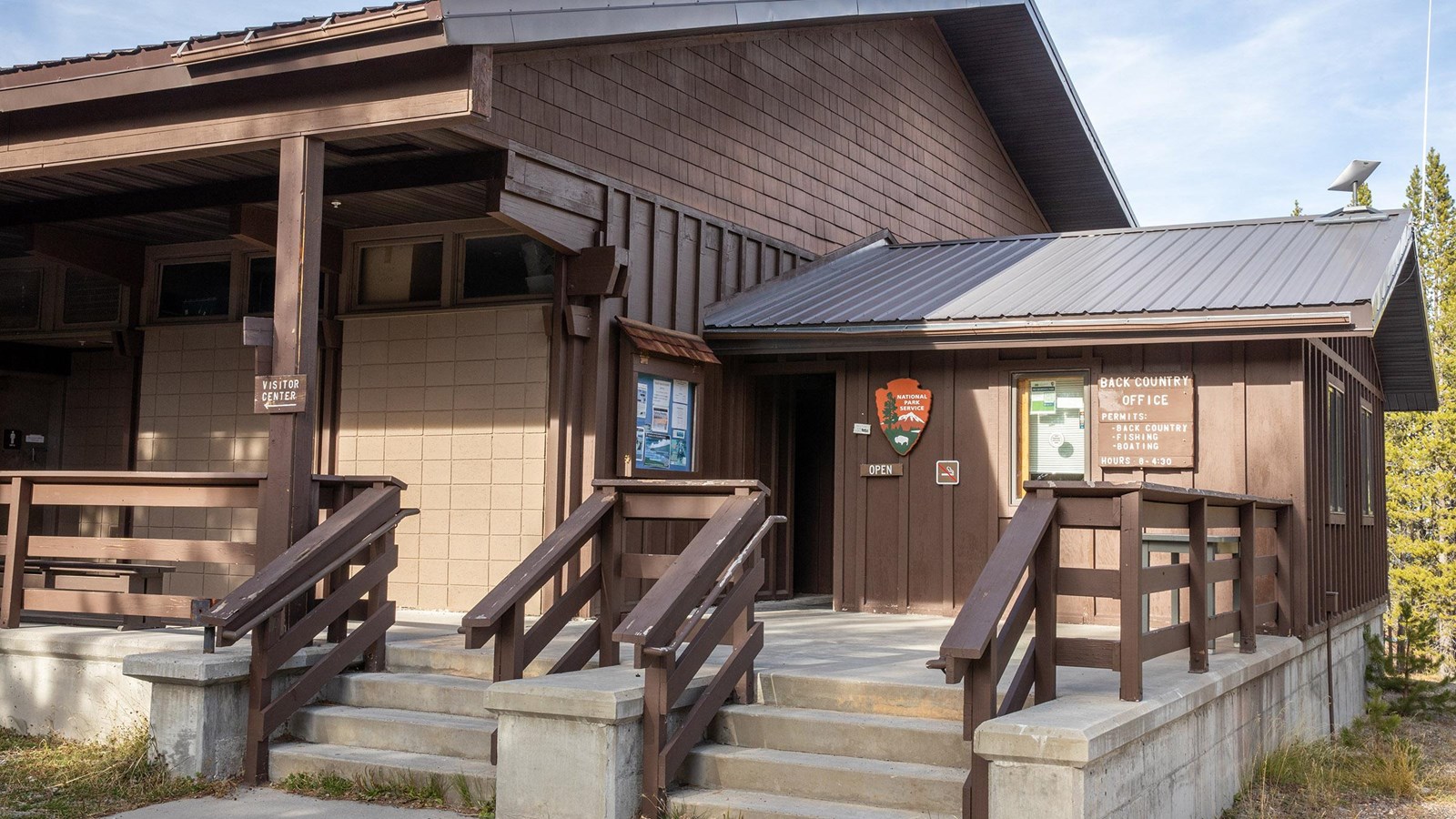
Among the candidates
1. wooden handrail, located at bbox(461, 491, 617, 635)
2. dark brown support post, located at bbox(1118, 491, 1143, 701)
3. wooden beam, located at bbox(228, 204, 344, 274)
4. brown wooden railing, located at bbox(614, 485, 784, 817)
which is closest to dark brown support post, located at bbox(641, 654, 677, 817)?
brown wooden railing, located at bbox(614, 485, 784, 817)

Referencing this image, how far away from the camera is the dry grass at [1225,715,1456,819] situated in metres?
7.21

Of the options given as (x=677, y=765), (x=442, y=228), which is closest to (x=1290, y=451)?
(x=677, y=765)

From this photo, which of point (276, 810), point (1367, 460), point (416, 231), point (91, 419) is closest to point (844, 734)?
point (276, 810)

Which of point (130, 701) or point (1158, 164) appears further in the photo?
point (1158, 164)

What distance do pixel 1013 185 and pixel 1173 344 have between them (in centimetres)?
871

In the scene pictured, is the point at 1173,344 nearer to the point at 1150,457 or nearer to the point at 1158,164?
the point at 1150,457

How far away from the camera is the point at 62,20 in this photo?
252 ft

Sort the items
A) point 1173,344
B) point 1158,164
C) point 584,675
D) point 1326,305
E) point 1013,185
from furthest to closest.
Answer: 1. point 1158,164
2. point 1013,185
3. point 1173,344
4. point 1326,305
5. point 584,675

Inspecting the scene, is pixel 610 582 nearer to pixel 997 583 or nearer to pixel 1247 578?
pixel 997 583

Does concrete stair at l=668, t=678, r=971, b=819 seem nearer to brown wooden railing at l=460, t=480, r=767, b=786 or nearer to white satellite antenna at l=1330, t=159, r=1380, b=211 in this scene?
brown wooden railing at l=460, t=480, r=767, b=786

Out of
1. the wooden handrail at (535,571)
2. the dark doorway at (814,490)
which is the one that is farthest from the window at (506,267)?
the dark doorway at (814,490)

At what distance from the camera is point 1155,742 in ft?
19.2

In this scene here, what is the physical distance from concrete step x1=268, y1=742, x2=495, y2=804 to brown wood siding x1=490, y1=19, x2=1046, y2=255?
4.20 m

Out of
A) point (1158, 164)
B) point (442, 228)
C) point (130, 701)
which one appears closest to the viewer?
point (130, 701)
